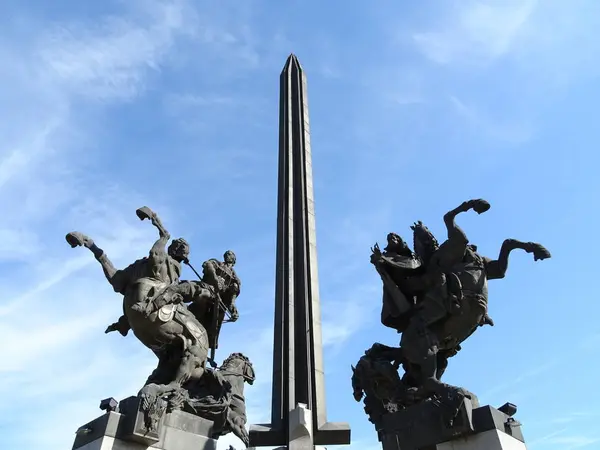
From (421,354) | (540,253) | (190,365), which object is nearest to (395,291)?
(421,354)

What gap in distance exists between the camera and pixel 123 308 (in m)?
8.67

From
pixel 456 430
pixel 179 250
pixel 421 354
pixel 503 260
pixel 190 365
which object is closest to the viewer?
pixel 456 430

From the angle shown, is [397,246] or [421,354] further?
[397,246]

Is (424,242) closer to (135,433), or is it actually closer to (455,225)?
(455,225)

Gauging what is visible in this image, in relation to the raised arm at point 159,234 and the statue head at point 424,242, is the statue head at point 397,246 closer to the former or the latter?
the statue head at point 424,242

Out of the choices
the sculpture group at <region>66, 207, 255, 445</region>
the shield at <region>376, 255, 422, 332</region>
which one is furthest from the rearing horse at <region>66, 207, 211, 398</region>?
the shield at <region>376, 255, 422, 332</region>

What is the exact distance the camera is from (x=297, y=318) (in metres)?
10.0

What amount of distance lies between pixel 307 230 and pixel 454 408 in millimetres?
4954

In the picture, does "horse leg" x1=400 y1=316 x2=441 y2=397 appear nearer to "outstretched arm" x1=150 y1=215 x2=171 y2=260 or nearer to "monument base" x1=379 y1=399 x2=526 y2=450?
"monument base" x1=379 y1=399 x2=526 y2=450

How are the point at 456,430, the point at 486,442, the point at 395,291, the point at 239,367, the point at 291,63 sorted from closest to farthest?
the point at 486,442 → the point at 456,430 → the point at 395,291 → the point at 239,367 → the point at 291,63

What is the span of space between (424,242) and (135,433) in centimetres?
Answer: 541

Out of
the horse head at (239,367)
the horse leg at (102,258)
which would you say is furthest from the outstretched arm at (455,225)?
the horse leg at (102,258)

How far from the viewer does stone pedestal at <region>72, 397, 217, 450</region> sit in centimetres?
725

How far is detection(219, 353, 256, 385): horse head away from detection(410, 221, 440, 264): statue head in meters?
3.50
